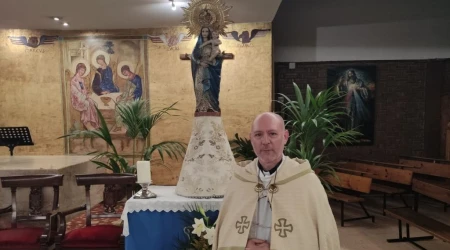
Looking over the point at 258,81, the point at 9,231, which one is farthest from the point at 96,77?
the point at 9,231

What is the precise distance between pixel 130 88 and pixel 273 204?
17.9 ft

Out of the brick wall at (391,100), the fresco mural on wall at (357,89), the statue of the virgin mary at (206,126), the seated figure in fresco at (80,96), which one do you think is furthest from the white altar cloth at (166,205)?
the fresco mural on wall at (357,89)

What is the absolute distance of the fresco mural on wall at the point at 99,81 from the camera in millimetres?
6762

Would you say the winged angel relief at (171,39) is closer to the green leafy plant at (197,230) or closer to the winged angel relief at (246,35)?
the winged angel relief at (246,35)

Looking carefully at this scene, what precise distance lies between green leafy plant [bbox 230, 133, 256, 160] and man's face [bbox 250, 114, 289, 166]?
3719 mm

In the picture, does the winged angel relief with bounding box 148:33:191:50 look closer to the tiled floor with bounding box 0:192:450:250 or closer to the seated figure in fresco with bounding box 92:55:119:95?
the seated figure in fresco with bounding box 92:55:119:95

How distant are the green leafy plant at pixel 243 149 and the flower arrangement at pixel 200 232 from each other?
9.87 feet

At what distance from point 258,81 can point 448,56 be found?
4477mm

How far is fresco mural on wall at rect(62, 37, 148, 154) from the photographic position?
6.76 meters

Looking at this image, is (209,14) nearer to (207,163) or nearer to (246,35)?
(207,163)

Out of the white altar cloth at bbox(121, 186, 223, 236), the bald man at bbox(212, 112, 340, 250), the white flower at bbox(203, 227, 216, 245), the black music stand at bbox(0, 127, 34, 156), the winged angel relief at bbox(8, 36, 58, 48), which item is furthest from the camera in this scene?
the winged angel relief at bbox(8, 36, 58, 48)

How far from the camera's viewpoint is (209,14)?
293 centimetres

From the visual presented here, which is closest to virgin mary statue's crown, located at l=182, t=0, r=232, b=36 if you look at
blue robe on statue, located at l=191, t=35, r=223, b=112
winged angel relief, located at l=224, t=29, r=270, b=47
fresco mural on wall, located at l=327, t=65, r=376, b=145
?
blue robe on statue, located at l=191, t=35, r=223, b=112

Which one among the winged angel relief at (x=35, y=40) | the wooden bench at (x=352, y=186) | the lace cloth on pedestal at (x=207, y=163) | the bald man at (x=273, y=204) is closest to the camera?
the bald man at (x=273, y=204)
